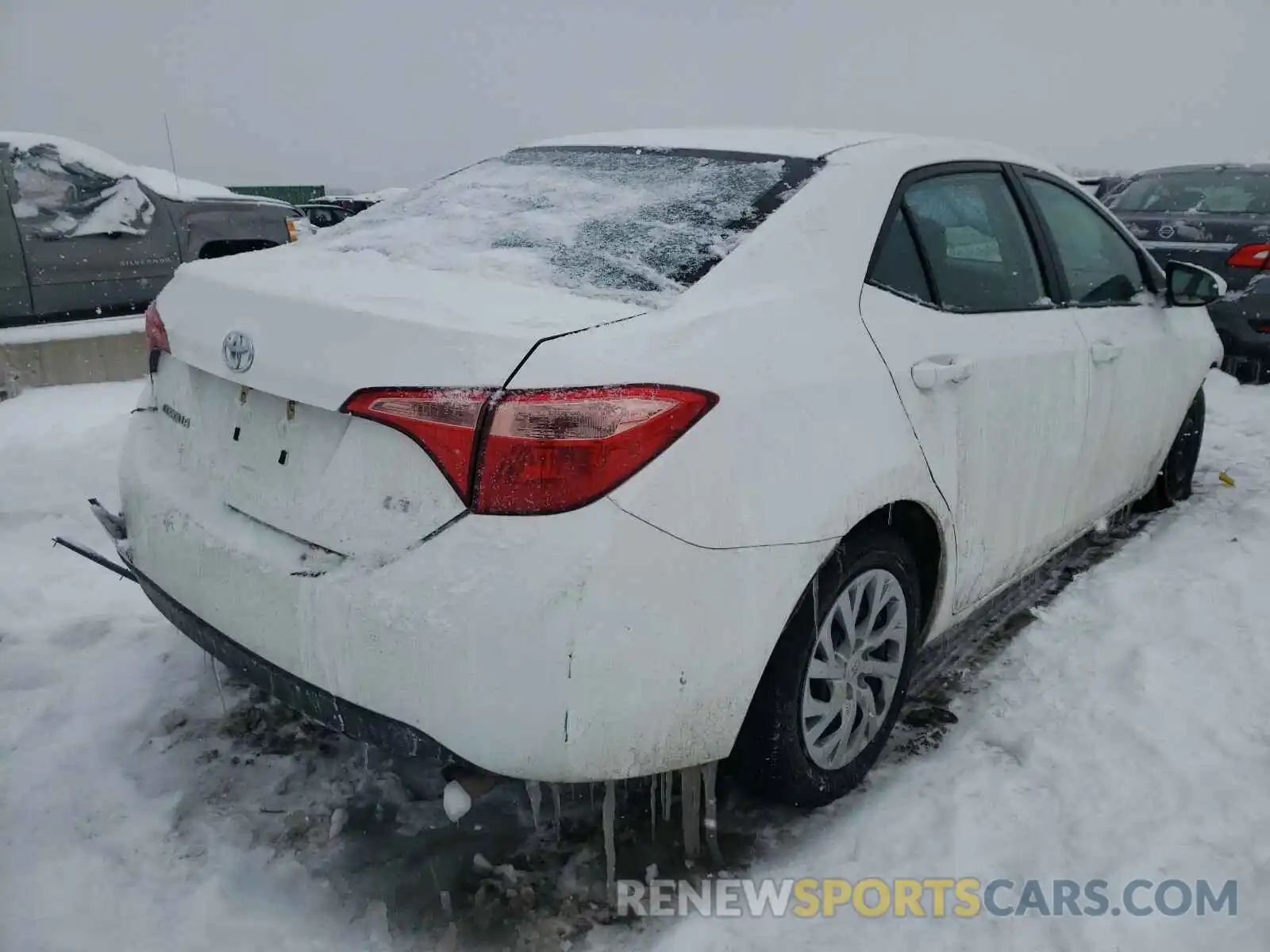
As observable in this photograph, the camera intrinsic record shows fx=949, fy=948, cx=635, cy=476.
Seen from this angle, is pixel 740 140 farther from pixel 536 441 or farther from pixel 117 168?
Result: pixel 117 168

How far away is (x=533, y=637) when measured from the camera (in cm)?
171

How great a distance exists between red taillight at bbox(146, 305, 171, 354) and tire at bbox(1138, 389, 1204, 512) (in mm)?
4043

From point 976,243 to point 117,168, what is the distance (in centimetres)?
727

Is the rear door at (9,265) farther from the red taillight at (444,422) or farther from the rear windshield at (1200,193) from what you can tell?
the rear windshield at (1200,193)

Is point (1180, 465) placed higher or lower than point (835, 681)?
lower

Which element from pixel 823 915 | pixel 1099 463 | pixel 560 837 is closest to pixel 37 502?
pixel 560 837

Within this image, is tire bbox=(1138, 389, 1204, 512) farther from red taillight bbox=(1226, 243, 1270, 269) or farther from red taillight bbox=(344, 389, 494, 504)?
red taillight bbox=(344, 389, 494, 504)

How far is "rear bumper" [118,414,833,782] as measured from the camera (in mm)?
1712

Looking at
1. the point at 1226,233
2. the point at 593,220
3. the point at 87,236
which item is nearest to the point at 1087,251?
the point at 593,220

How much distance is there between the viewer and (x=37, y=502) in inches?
172

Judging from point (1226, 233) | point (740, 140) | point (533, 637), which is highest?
point (740, 140)

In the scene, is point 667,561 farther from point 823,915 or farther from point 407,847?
point 407,847

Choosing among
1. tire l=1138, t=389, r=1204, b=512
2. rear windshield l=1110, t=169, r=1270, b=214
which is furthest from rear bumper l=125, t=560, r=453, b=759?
rear windshield l=1110, t=169, r=1270, b=214

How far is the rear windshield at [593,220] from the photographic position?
2.11 meters
